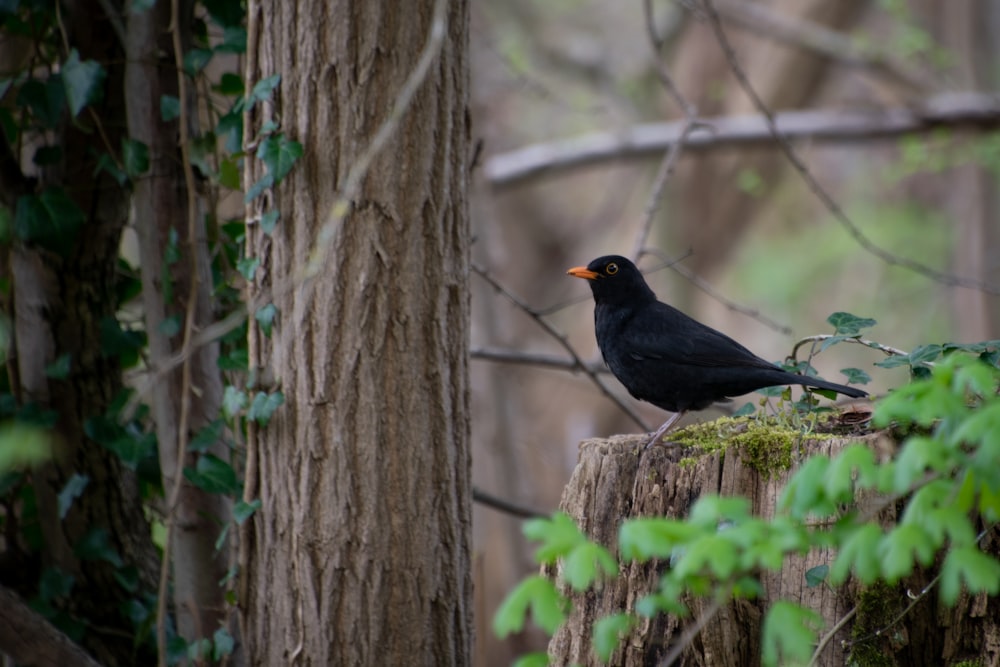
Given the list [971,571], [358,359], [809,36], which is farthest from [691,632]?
[809,36]

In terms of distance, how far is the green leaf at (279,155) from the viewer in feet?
9.77

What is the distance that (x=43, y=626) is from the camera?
2924 millimetres

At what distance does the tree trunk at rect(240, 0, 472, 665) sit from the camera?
9.75ft

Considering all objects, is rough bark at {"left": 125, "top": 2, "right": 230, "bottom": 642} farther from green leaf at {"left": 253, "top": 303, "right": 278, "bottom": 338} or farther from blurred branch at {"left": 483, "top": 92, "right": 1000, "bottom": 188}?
blurred branch at {"left": 483, "top": 92, "right": 1000, "bottom": 188}

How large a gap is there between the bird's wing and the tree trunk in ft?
5.04

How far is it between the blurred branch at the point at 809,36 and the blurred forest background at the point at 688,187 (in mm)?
25

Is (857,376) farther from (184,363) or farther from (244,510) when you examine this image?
(184,363)

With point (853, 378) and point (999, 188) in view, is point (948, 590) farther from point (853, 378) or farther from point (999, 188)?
point (999, 188)

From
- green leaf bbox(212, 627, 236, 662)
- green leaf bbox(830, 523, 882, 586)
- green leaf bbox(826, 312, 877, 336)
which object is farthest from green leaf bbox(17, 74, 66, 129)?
green leaf bbox(830, 523, 882, 586)

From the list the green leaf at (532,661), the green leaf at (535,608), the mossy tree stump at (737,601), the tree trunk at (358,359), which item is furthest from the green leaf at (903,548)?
the tree trunk at (358,359)

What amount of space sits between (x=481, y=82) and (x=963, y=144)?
503cm

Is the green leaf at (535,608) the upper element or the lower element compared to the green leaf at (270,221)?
lower

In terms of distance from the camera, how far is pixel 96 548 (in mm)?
3566

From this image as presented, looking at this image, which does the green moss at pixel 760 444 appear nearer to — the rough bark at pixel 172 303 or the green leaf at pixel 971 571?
the green leaf at pixel 971 571
